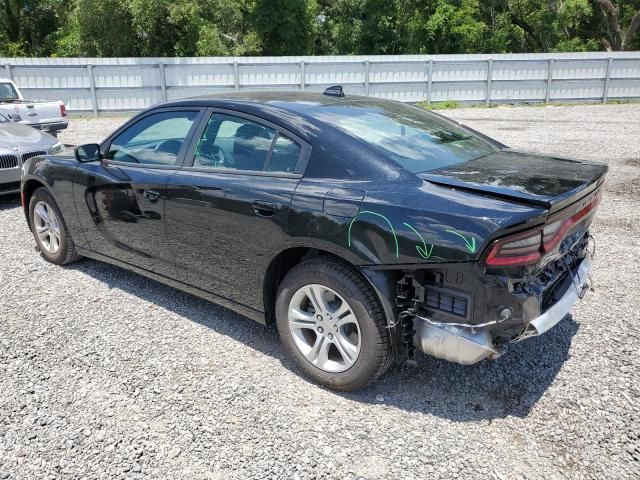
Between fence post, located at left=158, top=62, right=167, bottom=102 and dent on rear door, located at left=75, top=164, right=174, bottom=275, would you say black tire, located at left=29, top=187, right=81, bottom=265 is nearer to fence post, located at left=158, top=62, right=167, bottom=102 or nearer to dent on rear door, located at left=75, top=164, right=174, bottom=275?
dent on rear door, located at left=75, top=164, right=174, bottom=275

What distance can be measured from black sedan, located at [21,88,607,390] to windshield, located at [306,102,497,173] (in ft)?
0.05

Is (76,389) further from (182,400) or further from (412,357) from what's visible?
(412,357)

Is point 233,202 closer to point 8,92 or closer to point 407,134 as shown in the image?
point 407,134

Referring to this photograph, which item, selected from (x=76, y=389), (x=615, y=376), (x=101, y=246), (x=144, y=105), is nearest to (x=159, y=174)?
(x=101, y=246)

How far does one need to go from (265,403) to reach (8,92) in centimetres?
1293

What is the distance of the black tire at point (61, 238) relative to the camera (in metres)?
4.84

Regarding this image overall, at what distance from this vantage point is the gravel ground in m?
2.56

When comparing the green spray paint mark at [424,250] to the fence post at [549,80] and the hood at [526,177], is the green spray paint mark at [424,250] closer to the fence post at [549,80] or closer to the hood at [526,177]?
the hood at [526,177]

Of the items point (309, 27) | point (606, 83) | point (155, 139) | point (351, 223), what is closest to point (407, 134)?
point (351, 223)

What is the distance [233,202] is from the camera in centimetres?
331

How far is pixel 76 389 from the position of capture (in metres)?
3.17

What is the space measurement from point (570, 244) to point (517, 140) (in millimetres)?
10090

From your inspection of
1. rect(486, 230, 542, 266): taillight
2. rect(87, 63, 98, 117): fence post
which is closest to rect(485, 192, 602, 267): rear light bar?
rect(486, 230, 542, 266): taillight

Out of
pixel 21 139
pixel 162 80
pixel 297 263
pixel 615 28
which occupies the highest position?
pixel 615 28
